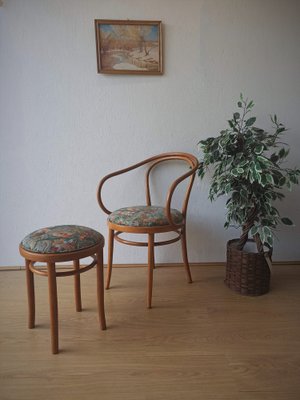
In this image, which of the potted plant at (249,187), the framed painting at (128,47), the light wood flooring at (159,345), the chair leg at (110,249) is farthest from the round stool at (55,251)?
the framed painting at (128,47)

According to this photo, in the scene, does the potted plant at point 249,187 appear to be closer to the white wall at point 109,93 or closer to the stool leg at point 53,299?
the white wall at point 109,93

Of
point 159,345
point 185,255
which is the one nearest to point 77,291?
point 159,345

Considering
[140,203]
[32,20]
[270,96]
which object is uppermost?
[32,20]

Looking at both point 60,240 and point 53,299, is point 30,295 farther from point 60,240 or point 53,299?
point 60,240

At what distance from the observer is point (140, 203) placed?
2078 millimetres

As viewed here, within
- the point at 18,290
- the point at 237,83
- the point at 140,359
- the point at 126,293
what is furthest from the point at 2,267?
the point at 237,83

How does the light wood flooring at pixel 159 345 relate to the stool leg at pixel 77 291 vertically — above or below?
below

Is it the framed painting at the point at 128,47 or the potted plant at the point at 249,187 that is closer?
the potted plant at the point at 249,187

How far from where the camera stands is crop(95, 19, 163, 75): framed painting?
1.83 m

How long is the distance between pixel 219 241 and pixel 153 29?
1.51 m

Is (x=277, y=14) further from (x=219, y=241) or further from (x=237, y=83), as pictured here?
(x=219, y=241)

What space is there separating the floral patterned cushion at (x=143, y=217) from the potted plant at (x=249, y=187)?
341 mm

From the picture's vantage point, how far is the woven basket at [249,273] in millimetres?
1731

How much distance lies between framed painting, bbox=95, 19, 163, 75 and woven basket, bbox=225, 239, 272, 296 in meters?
1.29
